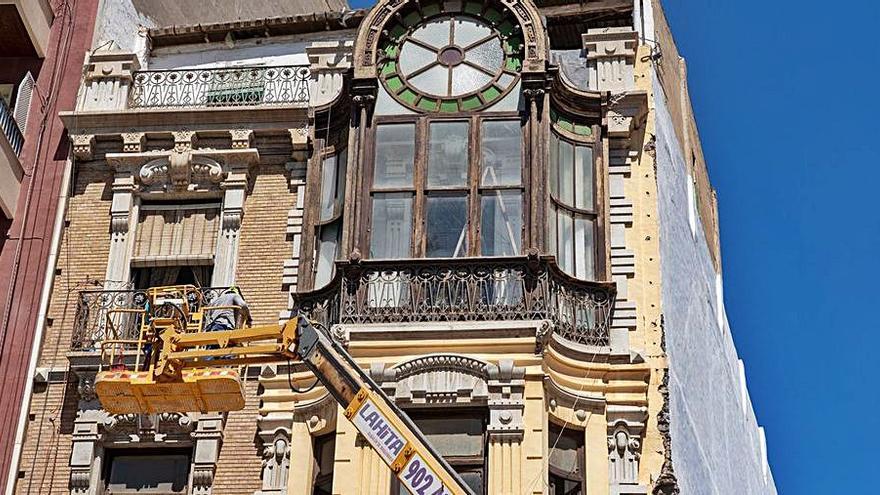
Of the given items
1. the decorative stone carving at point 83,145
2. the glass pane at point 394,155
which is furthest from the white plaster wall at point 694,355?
the decorative stone carving at point 83,145

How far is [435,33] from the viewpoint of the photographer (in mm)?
24469

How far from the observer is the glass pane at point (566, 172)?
915 inches

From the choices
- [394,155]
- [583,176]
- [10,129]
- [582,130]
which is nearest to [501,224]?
[583,176]

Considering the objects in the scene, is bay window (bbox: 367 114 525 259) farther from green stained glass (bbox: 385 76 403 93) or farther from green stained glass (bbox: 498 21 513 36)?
green stained glass (bbox: 498 21 513 36)

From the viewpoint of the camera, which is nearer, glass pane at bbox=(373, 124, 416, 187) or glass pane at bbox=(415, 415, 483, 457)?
glass pane at bbox=(415, 415, 483, 457)

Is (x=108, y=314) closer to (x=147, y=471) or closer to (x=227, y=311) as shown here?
(x=227, y=311)

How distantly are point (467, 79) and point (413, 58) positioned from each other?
94 centimetres

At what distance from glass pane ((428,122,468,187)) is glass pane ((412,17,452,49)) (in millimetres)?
1519

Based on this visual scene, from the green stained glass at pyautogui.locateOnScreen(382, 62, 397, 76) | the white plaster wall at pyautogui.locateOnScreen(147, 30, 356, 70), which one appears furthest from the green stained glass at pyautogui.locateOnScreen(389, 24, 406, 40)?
the white plaster wall at pyautogui.locateOnScreen(147, 30, 356, 70)

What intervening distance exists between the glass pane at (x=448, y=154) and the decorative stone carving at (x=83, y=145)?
18.2 ft

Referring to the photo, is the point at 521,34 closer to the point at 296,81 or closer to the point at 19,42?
the point at 296,81

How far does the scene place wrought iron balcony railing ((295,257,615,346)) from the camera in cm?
2167

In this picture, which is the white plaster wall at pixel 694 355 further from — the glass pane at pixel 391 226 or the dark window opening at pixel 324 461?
the dark window opening at pixel 324 461

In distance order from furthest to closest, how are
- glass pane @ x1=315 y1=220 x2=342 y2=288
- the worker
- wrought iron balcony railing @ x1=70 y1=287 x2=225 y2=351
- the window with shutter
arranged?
the window with shutter, glass pane @ x1=315 y1=220 x2=342 y2=288, wrought iron balcony railing @ x1=70 y1=287 x2=225 y2=351, the worker
